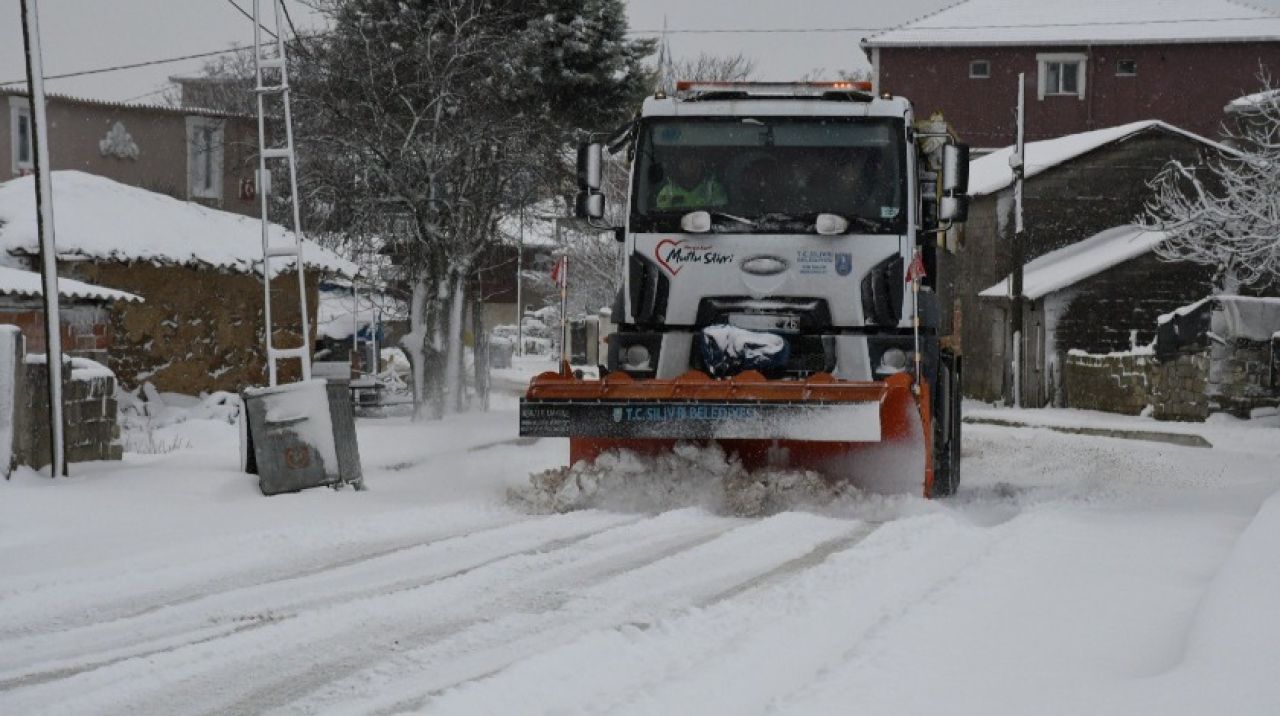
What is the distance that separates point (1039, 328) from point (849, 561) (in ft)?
107

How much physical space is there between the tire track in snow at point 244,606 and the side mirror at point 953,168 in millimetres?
3993

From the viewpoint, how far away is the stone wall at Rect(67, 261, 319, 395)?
24.2 metres

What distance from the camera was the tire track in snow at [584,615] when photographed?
5520 mm

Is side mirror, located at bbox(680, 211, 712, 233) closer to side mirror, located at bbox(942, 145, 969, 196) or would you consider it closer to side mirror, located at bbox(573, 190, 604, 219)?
side mirror, located at bbox(573, 190, 604, 219)

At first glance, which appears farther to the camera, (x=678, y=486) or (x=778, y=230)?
(x=778, y=230)

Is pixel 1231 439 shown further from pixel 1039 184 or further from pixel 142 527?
pixel 142 527

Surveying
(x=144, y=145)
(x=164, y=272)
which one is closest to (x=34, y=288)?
(x=164, y=272)

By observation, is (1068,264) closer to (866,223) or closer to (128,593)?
(866,223)

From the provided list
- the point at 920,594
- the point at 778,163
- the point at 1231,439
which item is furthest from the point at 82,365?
the point at 1231,439

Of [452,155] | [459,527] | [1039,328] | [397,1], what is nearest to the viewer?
[459,527]

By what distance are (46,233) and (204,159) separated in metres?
26.2

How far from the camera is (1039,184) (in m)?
42.0

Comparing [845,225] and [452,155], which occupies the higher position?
[452,155]

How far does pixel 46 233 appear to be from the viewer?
13.1 meters
